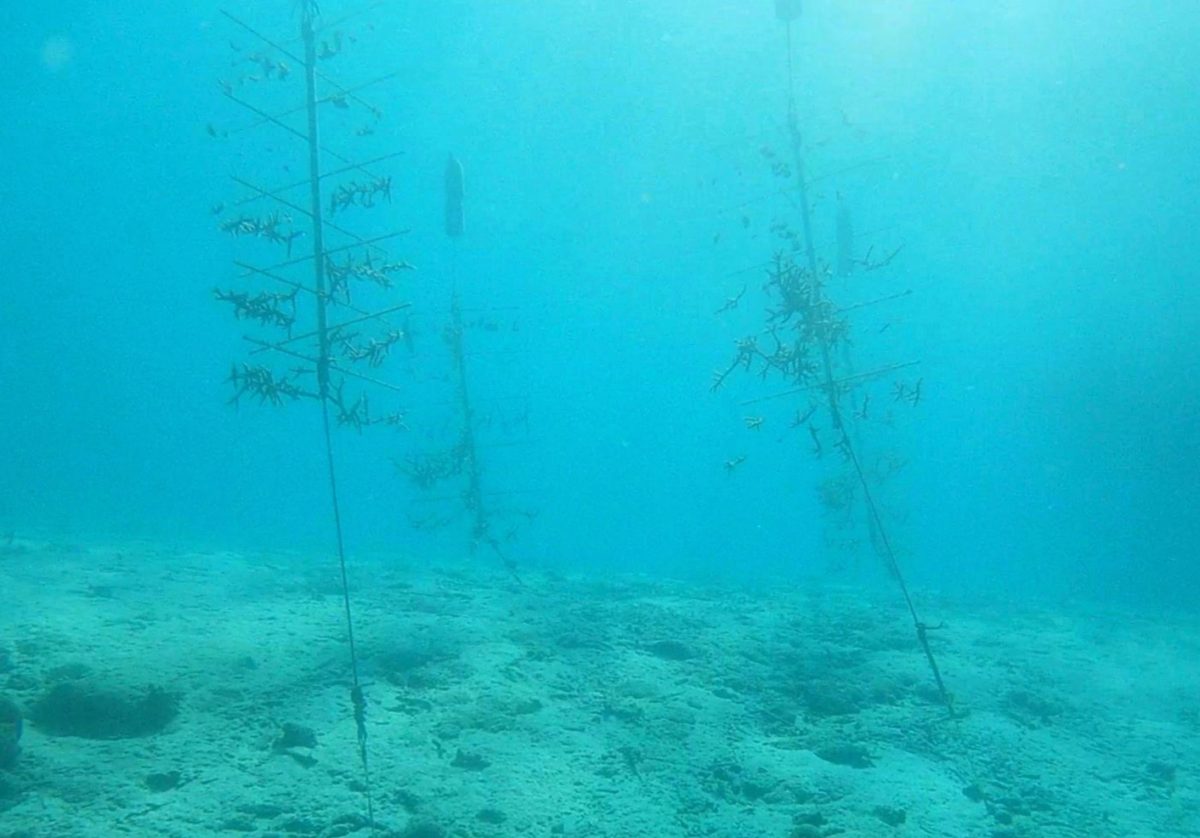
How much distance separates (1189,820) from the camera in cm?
676

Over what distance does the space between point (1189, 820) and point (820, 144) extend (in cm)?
986

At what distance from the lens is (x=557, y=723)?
756 cm

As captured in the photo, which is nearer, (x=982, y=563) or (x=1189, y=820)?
(x=1189, y=820)

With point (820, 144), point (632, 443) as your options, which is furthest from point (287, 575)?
point (632, 443)

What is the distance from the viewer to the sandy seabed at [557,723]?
5.86 m

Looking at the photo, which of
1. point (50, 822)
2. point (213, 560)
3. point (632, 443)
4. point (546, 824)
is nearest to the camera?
point (50, 822)

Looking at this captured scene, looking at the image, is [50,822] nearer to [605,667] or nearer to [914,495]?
[605,667]

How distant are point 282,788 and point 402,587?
25.3 ft

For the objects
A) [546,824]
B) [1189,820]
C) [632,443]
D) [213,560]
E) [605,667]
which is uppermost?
[632,443]

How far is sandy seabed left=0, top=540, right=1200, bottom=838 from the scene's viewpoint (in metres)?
5.86

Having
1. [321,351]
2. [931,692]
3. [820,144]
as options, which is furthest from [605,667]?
[820,144]

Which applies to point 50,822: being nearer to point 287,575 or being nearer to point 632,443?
point 287,575

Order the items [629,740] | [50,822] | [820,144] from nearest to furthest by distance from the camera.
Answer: [50,822]
[629,740]
[820,144]

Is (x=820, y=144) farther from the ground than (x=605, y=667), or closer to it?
farther from the ground
